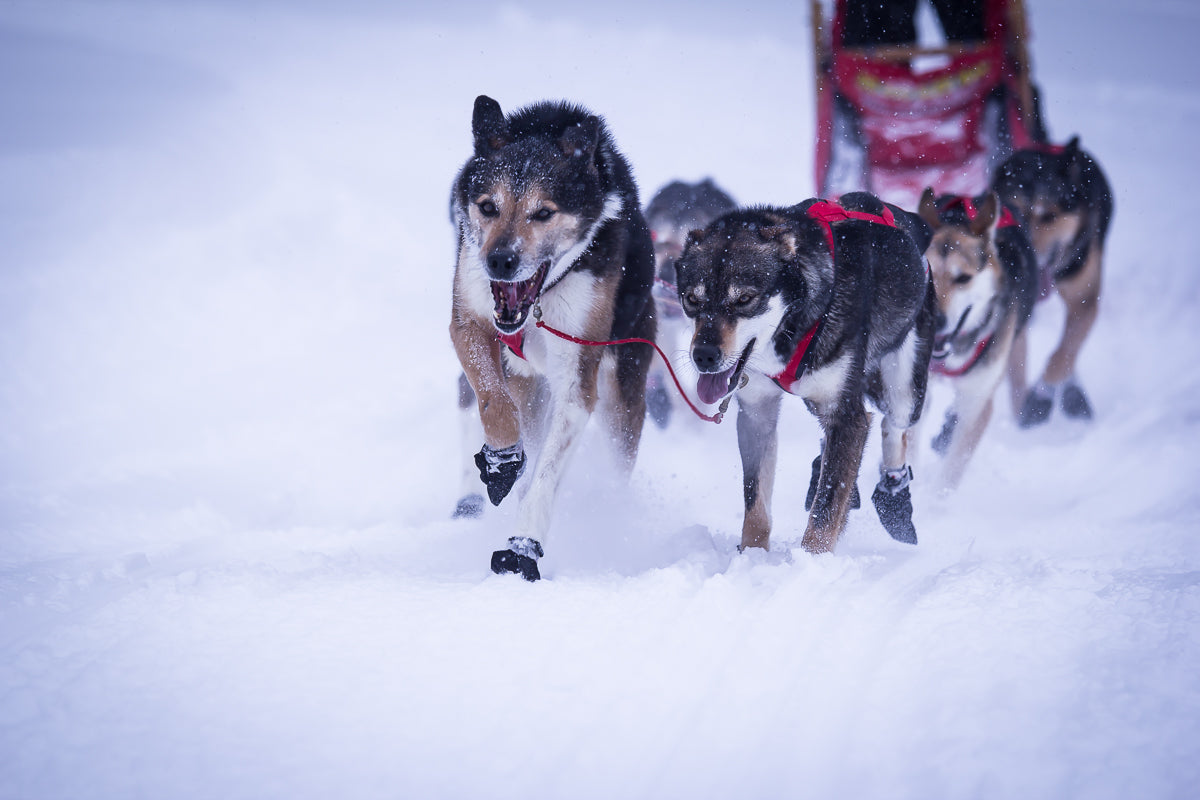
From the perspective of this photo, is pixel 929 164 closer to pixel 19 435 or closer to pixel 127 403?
pixel 127 403

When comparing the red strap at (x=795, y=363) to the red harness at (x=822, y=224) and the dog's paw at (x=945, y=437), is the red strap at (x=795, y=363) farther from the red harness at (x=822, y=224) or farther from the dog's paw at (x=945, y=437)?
the dog's paw at (x=945, y=437)

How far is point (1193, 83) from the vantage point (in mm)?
11016

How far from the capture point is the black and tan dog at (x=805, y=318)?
2.09 metres

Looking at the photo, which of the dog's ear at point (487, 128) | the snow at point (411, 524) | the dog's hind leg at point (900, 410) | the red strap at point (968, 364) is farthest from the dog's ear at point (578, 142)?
the red strap at point (968, 364)

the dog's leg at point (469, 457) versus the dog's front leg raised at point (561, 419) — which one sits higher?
the dog's front leg raised at point (561, 419)

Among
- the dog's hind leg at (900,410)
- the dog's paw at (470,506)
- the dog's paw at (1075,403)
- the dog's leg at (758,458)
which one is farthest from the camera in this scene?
Result: the dog's paw at (1075,403)

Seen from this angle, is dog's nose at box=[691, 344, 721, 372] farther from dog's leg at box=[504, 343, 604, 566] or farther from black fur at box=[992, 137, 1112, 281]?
black fur at box=[992, 137, 1112, 281]

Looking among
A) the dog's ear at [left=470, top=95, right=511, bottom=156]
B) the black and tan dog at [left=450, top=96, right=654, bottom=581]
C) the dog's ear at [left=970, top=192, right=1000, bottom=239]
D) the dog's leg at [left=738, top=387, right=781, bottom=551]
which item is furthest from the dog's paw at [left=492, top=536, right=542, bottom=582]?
the dog's ear at [left=970, top=192, right=1000, bottom=239]

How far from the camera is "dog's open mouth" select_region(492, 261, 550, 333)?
2.16 metres

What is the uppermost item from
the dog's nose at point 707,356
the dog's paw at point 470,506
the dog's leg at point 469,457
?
the dog's nose at point 707,356

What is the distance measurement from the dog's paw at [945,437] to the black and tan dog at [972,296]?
0.17 m

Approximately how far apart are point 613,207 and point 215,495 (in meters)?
2.09

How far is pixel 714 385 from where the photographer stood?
2.10m

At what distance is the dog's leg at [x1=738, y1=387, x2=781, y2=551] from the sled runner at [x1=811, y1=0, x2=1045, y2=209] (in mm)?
2684
